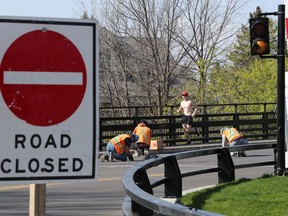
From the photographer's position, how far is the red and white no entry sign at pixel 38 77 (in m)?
4.10

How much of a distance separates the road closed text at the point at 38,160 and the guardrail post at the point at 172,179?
26.6 feet

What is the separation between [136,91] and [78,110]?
127 feet

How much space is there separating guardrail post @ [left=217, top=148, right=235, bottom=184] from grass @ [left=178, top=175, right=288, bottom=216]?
0.24 m

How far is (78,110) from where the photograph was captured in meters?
4.17

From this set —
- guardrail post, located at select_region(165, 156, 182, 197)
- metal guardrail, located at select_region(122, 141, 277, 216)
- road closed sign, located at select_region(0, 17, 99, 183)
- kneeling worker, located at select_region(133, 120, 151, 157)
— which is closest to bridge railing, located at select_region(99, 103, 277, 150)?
kneeling worker, located at select_region(133, 120, 151, 157)

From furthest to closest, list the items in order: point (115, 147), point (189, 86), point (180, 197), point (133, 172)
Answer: point (189, 86) < point (115, 147) < point (180, 197) < point (133, 172)

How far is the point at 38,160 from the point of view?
4094 millimetres

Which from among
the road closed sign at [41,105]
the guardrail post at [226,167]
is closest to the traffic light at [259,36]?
the guardrail post at [226,167]

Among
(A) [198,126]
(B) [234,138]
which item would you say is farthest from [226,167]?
(A) [198,126]

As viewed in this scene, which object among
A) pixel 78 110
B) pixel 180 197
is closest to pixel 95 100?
pixel 78 110

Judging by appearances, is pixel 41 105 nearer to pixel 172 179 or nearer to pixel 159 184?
pixel 159 184

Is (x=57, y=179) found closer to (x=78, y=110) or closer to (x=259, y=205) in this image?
(x=78, y=110)

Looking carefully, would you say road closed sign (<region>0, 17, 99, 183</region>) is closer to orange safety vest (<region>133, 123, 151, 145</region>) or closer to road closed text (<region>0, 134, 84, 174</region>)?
road closed text (<region>0, 134, 84, 174</region>)

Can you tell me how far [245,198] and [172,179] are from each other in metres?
1.24
